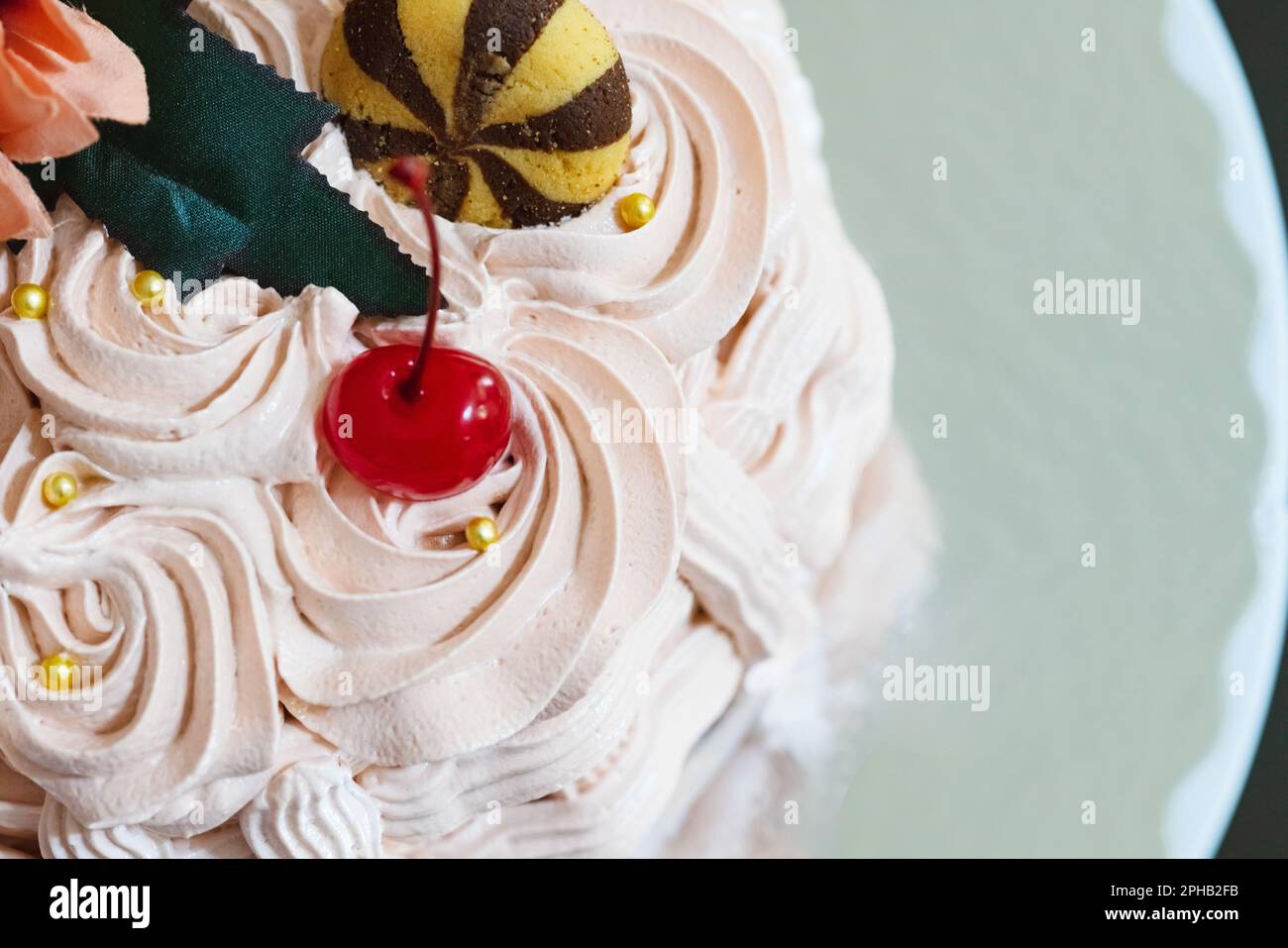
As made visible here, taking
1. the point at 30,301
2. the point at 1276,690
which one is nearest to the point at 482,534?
the point at 30,301

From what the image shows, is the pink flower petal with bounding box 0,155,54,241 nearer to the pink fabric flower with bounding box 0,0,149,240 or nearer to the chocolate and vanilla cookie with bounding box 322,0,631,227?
the pink fabric flower with bounding box 0,0,149,240

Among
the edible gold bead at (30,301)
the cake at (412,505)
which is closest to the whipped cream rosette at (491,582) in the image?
the cake at (412,505)

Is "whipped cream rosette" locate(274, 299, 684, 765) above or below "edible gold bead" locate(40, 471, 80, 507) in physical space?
below

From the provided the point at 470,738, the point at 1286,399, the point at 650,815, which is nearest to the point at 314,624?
the point at 470,738

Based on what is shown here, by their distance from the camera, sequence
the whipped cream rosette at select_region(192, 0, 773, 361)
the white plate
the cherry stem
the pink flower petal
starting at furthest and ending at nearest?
the white plate < the whipped cream rosette at select_region(192, 0, 773, 361) < the pink flower petal < the cherry stem

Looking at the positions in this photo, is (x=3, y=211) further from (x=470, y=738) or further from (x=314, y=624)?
(x=470, y=738)

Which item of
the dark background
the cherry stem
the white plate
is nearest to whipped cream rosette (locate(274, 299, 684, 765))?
the cherry stem

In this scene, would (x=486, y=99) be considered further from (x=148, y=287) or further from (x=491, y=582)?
→ (x=491, y=582)
